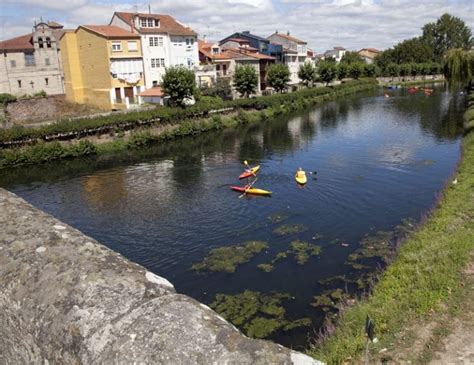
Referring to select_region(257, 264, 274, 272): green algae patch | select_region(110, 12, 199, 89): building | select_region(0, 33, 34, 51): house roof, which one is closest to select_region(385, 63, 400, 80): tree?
select_region(110, 12, 199, 89): building

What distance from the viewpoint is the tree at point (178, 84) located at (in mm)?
60844

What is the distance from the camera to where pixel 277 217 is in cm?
2814

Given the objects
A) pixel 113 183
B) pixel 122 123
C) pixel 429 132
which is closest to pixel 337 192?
pixel 113 183

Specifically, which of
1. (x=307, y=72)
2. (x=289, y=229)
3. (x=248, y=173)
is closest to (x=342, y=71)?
(x=307, y=72)

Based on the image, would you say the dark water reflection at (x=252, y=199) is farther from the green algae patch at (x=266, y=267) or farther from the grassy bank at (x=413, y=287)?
the grassy bank at (x=413, y=287)

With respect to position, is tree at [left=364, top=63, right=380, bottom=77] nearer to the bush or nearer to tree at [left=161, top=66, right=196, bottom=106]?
tree at [left=161, top=66, right=196, bottom=106]

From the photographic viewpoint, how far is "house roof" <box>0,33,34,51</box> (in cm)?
6550

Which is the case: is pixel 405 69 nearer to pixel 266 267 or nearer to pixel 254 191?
pixel 254 191

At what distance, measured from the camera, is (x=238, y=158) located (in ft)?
150

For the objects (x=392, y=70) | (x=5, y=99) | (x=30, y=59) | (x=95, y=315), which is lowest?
(x=95, y=315)

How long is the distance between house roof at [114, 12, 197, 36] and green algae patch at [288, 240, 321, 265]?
198ft

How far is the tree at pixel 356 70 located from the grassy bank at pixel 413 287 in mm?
111326

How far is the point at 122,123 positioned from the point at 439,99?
64245 mm

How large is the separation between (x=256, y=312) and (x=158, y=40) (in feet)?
219
